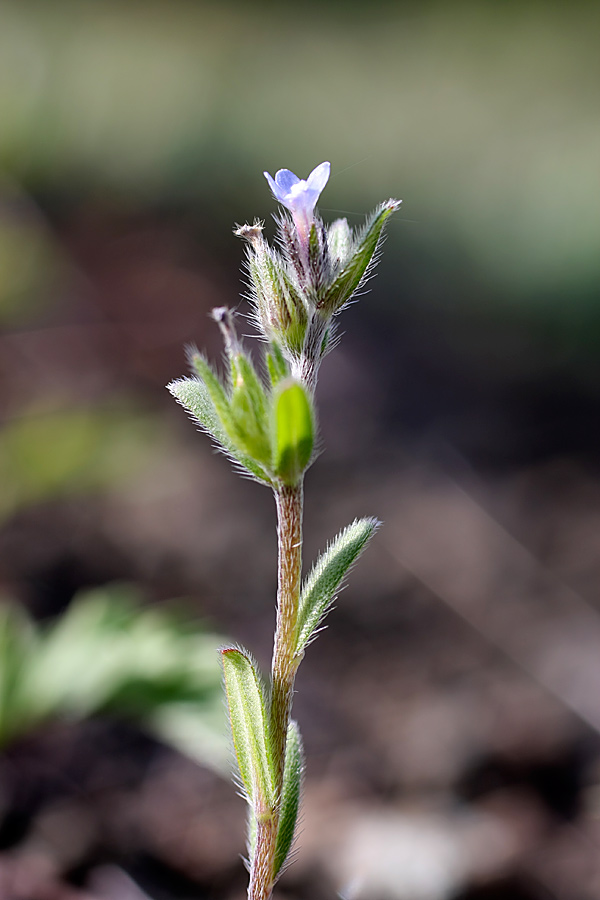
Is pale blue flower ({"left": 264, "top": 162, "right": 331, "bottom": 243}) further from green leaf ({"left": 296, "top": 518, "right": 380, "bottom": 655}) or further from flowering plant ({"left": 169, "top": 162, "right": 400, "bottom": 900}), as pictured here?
green leaf ({"left": 296, "top": 518, "right": 380, "bottom": 655})

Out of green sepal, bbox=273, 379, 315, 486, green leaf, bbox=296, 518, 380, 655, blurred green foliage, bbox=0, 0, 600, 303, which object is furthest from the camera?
blurred green foliage, bbox=0, 0, 600, 303

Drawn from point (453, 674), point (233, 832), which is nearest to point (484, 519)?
point (453, 674)

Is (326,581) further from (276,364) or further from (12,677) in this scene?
(12,677)

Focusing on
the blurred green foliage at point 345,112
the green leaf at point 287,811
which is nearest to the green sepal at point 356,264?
the green leaf at point 287,811

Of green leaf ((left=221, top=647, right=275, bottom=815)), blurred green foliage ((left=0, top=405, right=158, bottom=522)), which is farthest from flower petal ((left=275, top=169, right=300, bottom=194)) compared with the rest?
blurred green foliage ((left=0, top=405, right=158, bottom=522))

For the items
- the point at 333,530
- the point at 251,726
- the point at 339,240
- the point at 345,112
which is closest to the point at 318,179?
the point at 339,240
